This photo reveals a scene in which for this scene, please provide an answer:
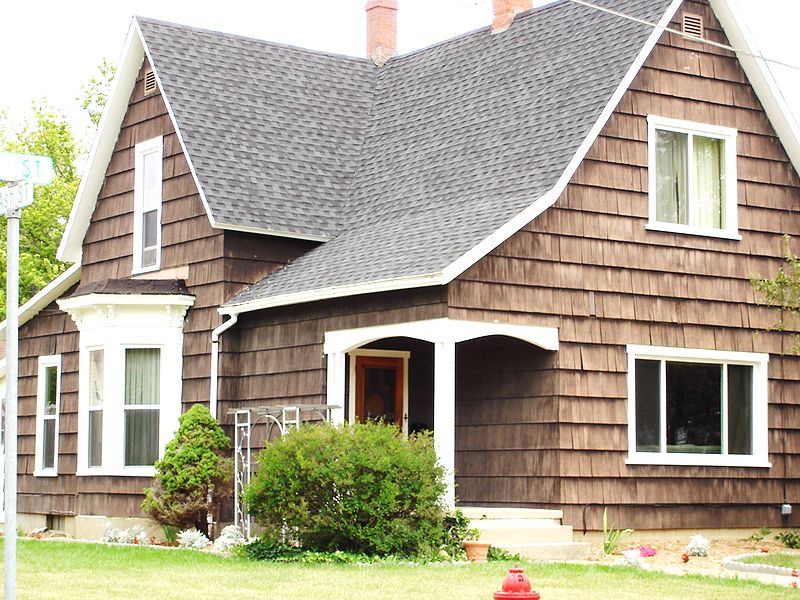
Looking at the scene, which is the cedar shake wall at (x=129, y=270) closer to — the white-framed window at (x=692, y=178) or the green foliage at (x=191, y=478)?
the green foliage at (x=191, y=478)

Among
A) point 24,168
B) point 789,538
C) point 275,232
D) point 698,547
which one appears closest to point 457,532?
point 698,547

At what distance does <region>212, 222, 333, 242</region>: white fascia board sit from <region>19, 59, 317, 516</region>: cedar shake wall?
0.73 feet

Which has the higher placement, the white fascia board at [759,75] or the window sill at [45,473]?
the white fascia board at [759,75]

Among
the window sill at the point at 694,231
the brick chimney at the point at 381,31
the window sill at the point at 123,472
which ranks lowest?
the window sill at the point at 123,472

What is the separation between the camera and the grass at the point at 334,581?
37.7ft

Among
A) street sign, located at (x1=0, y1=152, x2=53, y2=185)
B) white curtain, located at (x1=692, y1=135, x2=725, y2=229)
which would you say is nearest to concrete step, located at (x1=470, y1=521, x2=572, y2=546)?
white curtain, located at (x1=692, y1=135, x2=725, y2=229)

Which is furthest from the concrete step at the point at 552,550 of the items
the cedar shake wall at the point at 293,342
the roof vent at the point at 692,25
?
the roof vent at the point at 692,25

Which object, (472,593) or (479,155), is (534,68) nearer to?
(479,155)

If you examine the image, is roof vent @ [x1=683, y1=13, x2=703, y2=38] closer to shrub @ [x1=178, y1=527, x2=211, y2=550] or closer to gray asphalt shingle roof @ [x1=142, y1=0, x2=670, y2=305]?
gray asphalt shingle roof @ [x1=142, y1=0, x2=670, y2=305]

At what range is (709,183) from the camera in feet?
60.5

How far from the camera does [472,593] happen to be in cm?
1142

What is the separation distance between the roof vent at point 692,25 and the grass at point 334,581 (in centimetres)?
767

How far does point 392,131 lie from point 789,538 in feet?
27.2

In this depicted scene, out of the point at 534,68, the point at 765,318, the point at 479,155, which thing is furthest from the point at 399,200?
the point at 765,318
